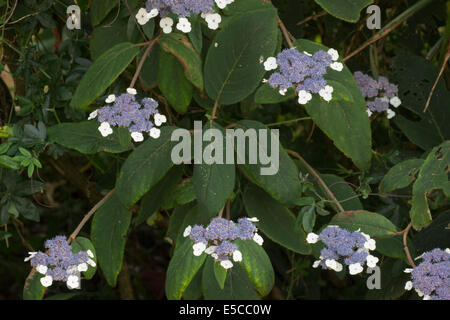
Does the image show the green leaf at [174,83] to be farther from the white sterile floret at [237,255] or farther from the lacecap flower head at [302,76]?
the white sterile floret at [237,255]

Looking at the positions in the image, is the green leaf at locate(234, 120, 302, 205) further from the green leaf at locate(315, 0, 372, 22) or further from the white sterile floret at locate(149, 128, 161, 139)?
the green leaf at locate(315, 0, 372, 22)

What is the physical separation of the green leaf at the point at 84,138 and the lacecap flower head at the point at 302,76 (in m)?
0.40

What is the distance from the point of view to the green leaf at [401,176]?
137cm

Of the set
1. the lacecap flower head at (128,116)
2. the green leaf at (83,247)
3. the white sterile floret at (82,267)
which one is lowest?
the green leaf at (83,247)

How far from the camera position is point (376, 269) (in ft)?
4.82

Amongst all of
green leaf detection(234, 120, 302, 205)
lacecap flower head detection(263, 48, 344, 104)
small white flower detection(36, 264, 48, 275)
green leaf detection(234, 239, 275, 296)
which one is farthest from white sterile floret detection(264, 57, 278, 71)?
small white flower detection(36, 264, 48, 275)

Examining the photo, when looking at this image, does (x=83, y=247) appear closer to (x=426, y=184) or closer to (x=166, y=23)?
(x=166, y=23)

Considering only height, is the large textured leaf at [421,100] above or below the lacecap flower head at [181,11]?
below

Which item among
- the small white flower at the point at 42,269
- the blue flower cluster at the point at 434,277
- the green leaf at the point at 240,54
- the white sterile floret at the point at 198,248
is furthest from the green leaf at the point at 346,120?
the small white flower at the point at 42,269

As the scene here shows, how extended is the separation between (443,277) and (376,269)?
0.31 meters

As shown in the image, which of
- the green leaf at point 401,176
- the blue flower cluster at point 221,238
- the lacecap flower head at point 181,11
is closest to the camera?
the blue flower cluster at point 221,238

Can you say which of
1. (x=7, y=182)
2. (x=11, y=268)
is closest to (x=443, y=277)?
(x=7, y=182)

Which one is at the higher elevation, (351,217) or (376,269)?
(351,217)
